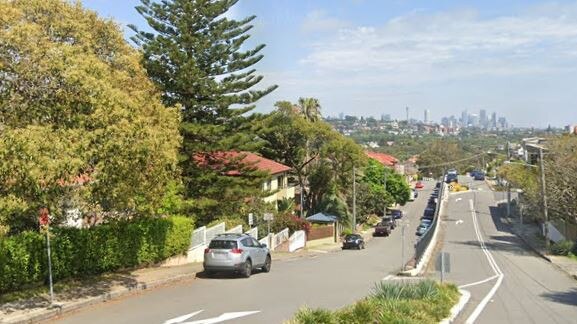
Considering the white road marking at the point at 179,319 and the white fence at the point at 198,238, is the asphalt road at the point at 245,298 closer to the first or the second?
the white road marking at the point at 179,319

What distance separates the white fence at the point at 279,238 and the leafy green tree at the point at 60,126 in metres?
22.7

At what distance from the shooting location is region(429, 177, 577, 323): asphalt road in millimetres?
16234

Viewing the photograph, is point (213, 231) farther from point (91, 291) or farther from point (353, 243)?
point (353, 243)

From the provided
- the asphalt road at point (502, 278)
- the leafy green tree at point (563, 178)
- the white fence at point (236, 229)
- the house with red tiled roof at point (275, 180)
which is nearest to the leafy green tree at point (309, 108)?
the house with red tiled roof at point (275, 180)

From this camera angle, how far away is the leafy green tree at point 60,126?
1252cm

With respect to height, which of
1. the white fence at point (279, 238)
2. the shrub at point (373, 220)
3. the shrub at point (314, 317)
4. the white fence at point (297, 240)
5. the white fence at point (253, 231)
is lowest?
the shrub at point (373, 220)

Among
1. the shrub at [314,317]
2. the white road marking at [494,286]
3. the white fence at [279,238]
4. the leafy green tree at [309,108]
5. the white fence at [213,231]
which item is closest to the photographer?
the shrub at [314,317]

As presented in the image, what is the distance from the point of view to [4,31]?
13859 millimetres

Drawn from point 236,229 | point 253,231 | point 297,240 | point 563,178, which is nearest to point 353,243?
point 297,240

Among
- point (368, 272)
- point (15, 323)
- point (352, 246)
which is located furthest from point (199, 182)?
point (15, 323)

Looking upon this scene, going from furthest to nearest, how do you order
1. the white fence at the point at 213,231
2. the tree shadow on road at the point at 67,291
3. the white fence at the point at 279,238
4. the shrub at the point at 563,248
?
1. the shrub at the point at 563,248
2. the white fence at the point at 279,238
3. the white fence at the point at 213,231
4. the tree shadow on road at the point at 67,291

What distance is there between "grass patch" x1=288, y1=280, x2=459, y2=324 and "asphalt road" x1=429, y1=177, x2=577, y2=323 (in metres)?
1.06

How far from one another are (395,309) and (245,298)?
6171 millimetres

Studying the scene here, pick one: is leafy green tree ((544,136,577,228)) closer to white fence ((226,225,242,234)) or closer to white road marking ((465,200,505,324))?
white road marking ((465,200,505,324))
